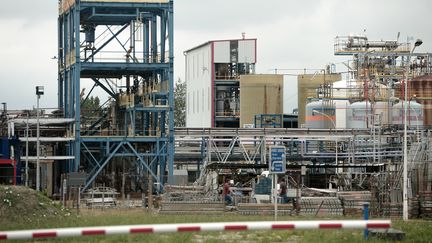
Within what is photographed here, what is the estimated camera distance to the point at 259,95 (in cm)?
9119

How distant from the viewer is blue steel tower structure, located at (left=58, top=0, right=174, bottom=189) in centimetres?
6475

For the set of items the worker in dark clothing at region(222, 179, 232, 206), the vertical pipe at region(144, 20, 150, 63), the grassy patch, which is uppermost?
the vertical pipe at region(144, 20, 150, 63)

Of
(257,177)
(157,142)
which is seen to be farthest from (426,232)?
(157,142)

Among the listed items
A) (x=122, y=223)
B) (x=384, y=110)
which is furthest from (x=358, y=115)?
(x=122, y=223)

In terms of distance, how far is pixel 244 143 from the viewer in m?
75.6

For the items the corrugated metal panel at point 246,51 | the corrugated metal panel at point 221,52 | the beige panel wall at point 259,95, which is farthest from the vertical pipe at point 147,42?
the corrugated metal panel at point 246,51

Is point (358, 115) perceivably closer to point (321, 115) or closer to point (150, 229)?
point (321, 115)

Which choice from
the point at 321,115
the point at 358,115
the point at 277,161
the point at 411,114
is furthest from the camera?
the point at 321,115

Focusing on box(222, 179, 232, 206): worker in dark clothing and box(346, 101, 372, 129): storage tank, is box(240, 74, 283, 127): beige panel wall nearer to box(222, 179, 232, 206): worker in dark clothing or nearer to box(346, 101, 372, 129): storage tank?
box(346, 101, 372, 129): storage tank

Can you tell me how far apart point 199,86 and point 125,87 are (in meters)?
27.7

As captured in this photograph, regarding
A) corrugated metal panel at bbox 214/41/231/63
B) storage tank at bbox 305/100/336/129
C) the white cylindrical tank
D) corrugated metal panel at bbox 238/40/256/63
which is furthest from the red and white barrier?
corrugated metal panel at bbox 214/41/231/63

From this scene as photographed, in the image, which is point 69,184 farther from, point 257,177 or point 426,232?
point 426,232

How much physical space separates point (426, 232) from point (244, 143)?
49495 millimetres

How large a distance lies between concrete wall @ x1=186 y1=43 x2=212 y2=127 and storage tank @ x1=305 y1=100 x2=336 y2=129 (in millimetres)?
15070
